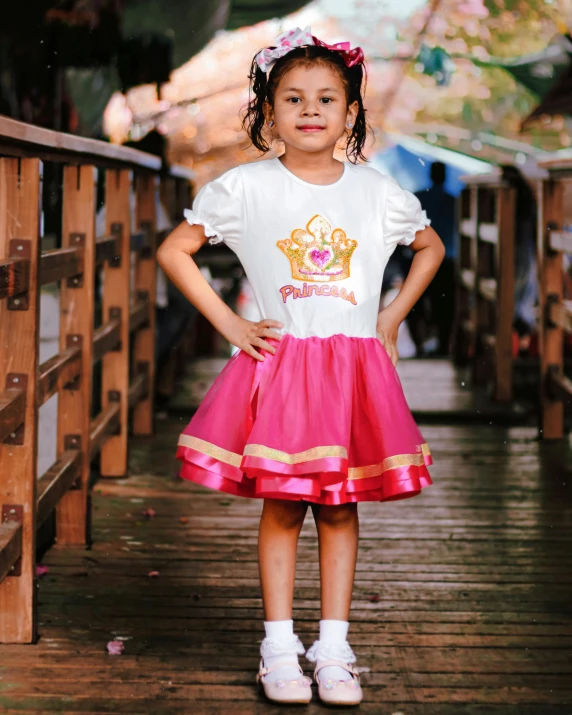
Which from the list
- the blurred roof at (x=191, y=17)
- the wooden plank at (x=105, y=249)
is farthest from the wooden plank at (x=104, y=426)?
the blurred roof at (x=191, y=17)

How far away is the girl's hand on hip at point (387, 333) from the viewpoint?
238cm

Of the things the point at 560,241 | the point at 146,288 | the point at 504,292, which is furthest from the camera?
the point at 504,292

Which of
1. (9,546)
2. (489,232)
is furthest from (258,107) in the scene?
(489,232)

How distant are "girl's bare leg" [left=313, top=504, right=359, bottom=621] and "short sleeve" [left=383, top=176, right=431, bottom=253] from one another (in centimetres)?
54

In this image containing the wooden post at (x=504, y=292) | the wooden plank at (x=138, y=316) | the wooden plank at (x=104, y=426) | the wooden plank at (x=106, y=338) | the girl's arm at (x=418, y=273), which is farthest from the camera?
the wooden post at (x=504, y=292)

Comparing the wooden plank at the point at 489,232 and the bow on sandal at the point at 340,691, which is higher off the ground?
the wooden plank at the point at 489,232

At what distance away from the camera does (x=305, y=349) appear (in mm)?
2254

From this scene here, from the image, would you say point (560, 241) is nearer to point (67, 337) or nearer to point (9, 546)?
point (67, 337)

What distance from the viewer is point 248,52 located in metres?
21.0

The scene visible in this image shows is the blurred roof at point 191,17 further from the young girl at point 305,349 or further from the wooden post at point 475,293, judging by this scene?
the young girl at point 305,349

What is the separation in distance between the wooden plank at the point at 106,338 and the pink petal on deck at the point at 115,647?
4.00 ft

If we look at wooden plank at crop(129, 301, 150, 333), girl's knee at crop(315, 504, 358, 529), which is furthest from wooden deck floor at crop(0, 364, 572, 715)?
wooden plank at crop(129, 301, 150, 333)

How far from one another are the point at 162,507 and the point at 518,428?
2.03 m

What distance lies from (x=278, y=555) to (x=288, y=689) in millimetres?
257
